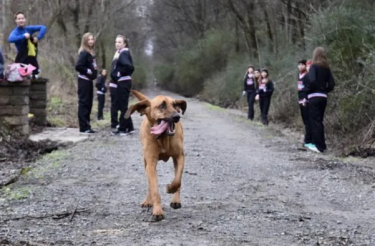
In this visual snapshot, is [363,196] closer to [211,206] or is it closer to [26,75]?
[211,206]

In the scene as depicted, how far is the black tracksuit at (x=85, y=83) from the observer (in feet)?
43.0

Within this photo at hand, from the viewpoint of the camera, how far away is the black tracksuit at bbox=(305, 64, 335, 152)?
1227 centimetres

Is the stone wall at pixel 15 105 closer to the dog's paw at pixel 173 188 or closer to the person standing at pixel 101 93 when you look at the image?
the dog's paw at pixel 173 188

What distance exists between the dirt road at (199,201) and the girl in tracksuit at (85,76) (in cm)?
218

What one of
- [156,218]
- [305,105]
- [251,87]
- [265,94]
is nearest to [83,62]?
[305,105]

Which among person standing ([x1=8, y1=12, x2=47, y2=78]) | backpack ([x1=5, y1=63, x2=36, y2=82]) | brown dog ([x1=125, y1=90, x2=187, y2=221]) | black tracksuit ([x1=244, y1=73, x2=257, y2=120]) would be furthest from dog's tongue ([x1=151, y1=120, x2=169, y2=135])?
black tracksuit ([x1=244, y1=73, x2=257, y2=120])

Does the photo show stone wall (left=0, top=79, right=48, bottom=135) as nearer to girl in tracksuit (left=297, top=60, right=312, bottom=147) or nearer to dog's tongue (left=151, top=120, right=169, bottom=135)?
girl in tracksuit (left=297, top=60, right=312, bottom=147)

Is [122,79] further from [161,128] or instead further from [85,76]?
[161,128]

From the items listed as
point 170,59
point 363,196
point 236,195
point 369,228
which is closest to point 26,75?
point 236,195

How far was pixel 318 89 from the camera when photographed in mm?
12359

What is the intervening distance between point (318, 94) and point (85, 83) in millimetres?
5208

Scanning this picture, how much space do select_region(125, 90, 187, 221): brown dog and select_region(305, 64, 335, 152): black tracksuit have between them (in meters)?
6.70

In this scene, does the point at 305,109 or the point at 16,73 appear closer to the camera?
the point at 16,73

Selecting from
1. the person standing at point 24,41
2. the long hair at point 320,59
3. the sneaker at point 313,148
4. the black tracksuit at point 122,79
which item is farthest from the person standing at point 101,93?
the long hair at point 320,59
